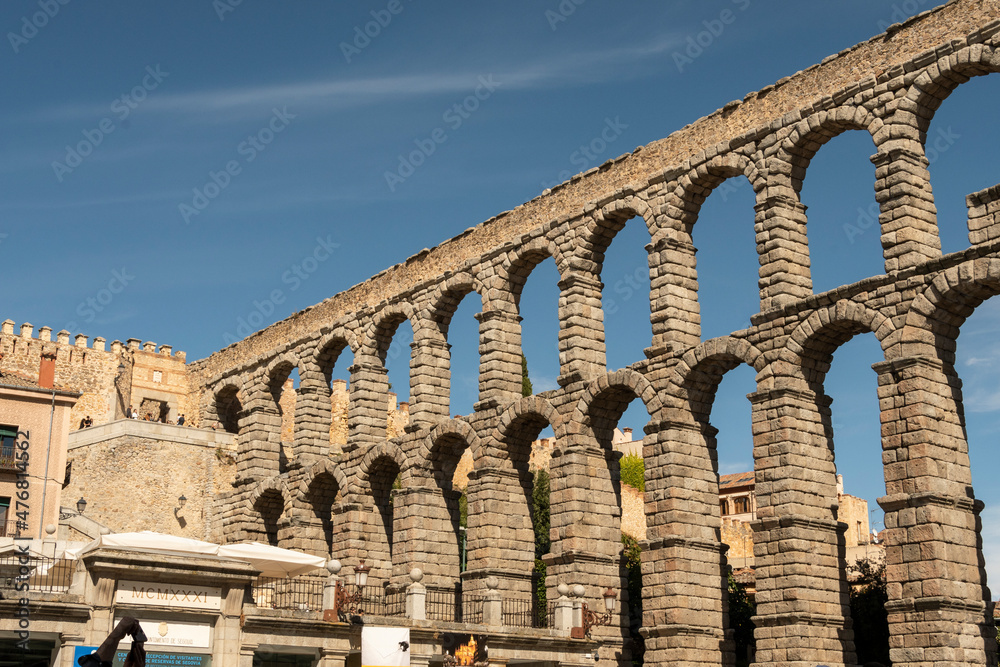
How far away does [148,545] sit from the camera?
69.5 ft

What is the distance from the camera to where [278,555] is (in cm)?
2345

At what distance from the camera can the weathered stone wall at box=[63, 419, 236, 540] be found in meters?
40.6

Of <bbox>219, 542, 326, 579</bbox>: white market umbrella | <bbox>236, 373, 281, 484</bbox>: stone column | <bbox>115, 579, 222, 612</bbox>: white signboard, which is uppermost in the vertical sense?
<bbox>236, 373, 281, 484</bbox>: stone column

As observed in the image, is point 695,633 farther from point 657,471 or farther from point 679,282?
point 679,282

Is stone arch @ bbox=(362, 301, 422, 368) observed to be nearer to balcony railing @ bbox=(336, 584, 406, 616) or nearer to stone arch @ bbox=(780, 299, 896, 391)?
balcony railing @ bbox=(336, 584, 406, 616)

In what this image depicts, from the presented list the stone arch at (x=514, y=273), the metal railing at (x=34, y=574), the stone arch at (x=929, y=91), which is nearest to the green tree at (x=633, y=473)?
the stone arch at (x=514, y=273)

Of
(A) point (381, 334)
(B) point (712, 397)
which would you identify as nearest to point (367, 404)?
(A) point (381, 334)

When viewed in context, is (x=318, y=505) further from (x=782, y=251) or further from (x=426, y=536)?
(x=782, y=251)

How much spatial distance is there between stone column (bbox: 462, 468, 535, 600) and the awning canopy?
308 inches

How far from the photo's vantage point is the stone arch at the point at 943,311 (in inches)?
930

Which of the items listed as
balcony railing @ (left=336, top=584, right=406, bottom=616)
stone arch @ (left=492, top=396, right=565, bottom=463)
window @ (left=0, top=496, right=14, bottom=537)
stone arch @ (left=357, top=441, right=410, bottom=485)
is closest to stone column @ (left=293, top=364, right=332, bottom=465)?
stone arch @ (left=357, top=441, right=410, bottom=485)

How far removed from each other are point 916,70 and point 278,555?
16.6 m

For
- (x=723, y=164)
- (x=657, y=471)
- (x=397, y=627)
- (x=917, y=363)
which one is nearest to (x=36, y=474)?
(x=397, y=627)

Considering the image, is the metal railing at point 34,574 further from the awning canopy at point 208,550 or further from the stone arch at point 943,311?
the stone arch at point 943,311
